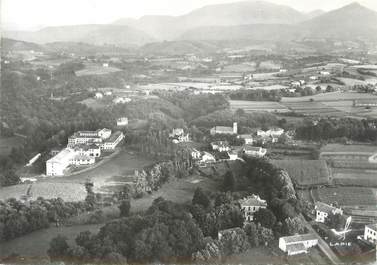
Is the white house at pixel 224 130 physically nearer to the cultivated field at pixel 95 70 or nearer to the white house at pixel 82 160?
the white house at pixel 82 160

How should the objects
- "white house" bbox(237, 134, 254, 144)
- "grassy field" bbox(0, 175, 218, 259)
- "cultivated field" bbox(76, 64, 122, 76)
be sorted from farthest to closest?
"cultivated field" bbox(76, 64, 122, 76), "white house" bbox(237, 134, 254, 144), "grassy field" bbox(0, 175, 218, 259)

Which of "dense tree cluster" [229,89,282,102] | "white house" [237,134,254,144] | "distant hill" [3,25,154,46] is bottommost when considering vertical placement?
"white house" [237,134,254,144]

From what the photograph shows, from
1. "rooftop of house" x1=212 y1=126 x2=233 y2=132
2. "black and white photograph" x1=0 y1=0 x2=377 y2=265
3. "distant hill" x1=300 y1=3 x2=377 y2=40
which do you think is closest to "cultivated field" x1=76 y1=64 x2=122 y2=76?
"black and white photograph" x1=0 y1=0 x2=377 y2=265

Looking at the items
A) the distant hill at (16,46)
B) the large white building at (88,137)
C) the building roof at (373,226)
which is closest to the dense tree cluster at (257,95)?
the large white building at (88,137)

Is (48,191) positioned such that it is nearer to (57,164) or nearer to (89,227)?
(57,164)

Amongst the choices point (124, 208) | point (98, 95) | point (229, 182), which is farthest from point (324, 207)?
point (98, 95)

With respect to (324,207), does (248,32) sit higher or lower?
higher

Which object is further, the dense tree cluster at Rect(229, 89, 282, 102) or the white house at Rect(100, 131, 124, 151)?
the dense tree cluster at Rect(229, 89, 282, 102)

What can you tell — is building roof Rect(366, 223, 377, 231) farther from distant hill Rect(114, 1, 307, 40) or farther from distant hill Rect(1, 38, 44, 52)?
distant hill Rect(1, 38, 44, 52)
